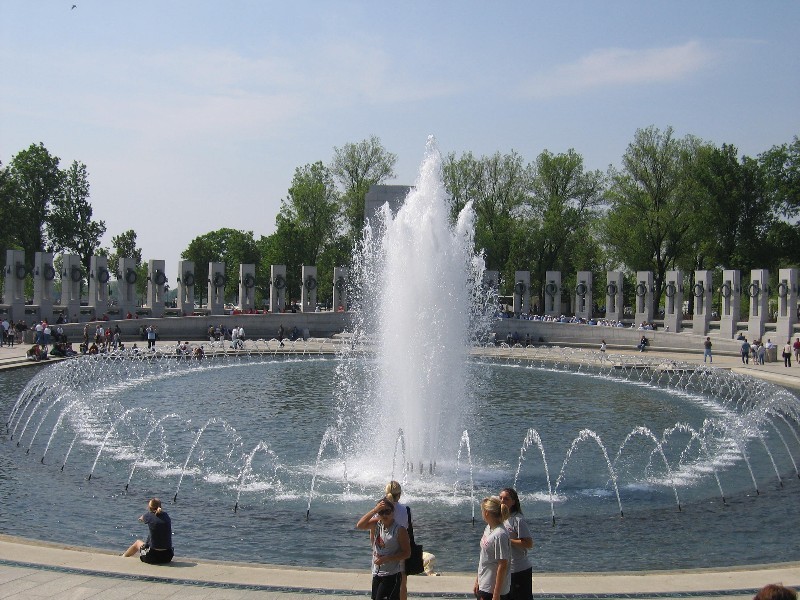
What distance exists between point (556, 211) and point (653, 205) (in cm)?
845

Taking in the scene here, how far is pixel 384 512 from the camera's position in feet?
22.6

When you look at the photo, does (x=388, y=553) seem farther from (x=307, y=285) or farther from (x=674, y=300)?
(x=307, y=285)

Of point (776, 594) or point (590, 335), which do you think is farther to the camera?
point (590, 335)

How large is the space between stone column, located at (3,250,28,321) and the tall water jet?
1220 inches

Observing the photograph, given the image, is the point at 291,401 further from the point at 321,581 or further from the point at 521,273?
the point at 521,273

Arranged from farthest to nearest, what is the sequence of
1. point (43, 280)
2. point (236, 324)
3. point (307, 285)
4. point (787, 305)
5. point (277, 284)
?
1. point (307, 285)
2. point (277, 284)
3. point (236, 324)
4. point (43, 280)
5. point (787, 305)

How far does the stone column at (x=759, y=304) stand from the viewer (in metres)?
44.3

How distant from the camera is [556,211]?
69.8 m

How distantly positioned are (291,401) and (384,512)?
18.7m

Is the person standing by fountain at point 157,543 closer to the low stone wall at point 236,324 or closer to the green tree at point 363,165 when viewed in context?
the low stone wall at point 236,324

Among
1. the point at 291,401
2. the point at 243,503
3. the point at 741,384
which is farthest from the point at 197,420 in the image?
the point at 741,384

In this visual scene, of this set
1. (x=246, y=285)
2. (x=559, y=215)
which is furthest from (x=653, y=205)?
(x=246, y=285)


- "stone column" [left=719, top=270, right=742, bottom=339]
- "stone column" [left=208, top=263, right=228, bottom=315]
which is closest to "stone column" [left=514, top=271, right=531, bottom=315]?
"stone column" [left=719, top=270, right=742, bottom=339]

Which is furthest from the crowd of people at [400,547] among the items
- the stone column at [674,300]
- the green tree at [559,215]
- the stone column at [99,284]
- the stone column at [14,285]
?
the green tree at [559,215]
